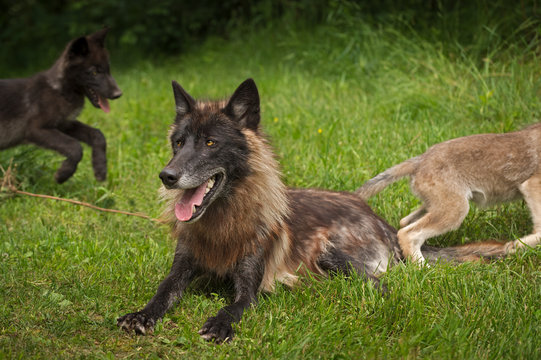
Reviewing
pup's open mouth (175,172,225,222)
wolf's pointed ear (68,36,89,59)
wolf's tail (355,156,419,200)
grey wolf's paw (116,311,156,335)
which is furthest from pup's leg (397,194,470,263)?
wolf's pointed ear (68,36,89,59)

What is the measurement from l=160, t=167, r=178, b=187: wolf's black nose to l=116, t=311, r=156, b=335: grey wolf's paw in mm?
866

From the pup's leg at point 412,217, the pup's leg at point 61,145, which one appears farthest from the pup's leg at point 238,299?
the pup's leg at point 61,145

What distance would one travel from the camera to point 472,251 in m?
4.53

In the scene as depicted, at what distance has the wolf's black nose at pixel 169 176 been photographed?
3.55 metres

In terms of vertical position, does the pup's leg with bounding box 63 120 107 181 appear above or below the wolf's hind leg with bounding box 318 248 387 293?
above

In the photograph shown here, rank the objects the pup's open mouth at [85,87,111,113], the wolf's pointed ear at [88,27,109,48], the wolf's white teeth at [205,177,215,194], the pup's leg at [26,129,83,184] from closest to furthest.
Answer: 1. the wolf's white teeth at [205,177,215,194]
2. the pup's leg at [26,129,83,184]
3. the pup's open mouth at [85,87,111,113]
4. the wolf's pointed ear at [88,27,109,48]

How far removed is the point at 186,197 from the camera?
384cm

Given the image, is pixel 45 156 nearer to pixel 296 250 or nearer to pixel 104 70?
pixel 104 70

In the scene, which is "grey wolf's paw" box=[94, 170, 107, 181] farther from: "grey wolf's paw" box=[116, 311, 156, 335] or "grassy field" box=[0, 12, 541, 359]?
"grey wolf's paw" box=[116, 311, 156, 335]

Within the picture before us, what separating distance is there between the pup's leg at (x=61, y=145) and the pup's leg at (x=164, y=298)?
9.13 ft

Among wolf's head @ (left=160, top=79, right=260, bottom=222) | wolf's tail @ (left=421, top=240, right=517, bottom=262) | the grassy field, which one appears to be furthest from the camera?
wolf's tail @ (left=421, top=240, right=517, bottom=262)

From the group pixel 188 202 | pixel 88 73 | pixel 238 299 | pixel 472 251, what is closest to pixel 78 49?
pixel 88 73

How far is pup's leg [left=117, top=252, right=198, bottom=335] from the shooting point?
352 centimetres

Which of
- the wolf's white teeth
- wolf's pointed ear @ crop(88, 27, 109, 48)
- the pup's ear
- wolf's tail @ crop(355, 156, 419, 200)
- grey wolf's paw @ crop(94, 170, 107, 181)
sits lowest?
grey wolf's paw @ crop(94, 170, 107, 181)
